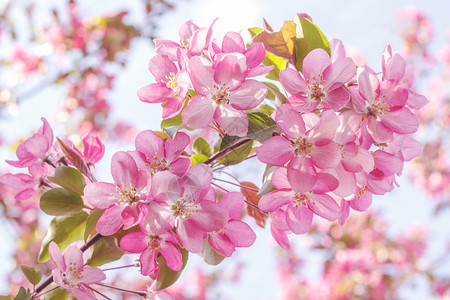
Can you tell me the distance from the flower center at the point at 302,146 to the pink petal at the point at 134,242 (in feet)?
1.13

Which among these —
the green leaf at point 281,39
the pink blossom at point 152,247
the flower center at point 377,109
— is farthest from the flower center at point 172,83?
the flower center at point 377,109

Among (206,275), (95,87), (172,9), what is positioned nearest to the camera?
(172,9)

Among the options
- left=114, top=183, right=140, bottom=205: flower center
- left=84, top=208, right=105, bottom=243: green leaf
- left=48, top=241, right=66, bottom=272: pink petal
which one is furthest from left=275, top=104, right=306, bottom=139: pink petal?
left=48, top=241, right=66, bottom=272: pink petal

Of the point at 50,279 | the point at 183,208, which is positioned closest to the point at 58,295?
the point at 50,279

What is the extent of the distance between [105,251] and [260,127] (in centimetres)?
43

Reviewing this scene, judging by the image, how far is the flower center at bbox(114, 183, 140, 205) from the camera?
85 centimetres

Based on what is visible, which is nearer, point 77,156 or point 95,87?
point 77,156

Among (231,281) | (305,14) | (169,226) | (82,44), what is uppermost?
(82,44)

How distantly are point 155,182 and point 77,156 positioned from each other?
11.8 inches

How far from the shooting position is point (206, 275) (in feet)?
17.8

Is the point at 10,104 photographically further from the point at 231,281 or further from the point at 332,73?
the point at 231,281

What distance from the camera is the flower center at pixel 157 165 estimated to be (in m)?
0.88

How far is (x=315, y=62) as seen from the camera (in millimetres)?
916

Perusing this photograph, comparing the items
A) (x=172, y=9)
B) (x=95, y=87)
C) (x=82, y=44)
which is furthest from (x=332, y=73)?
(x=95, y=87)
